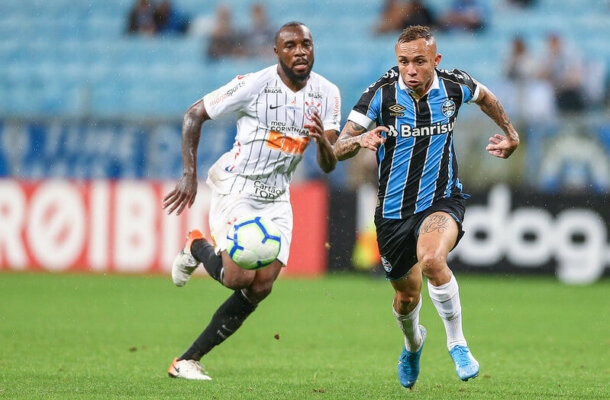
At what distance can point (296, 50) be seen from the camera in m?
7.35

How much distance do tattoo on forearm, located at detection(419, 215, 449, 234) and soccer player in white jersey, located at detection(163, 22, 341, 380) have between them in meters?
0.81

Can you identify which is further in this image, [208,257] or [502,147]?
[208,257]

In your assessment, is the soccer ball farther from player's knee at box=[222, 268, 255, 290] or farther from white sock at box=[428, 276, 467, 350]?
white sock at box=[428, 276, 467, 350]

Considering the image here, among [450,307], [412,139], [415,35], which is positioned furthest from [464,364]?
[415,35]

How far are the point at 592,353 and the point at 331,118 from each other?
318 centimetres

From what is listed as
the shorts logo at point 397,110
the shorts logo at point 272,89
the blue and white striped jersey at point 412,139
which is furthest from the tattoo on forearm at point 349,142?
the shorts logo at point 272,89

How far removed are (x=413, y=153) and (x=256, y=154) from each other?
1171 millimetres

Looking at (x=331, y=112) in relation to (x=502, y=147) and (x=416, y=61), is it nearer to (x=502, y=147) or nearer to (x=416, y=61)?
(x=416, y=61)

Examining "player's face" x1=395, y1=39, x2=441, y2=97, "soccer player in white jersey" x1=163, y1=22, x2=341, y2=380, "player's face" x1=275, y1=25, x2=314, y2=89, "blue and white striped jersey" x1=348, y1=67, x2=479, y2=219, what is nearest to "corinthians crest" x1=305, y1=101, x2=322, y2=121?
"soccer player in white jersey" x1=163, y1=22, x2=341, y2=380

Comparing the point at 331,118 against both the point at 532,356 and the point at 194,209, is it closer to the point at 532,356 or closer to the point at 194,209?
the point at 532,356

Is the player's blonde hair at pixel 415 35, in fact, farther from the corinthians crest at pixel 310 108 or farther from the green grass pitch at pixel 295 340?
the green grass pitch at pixel 295 340

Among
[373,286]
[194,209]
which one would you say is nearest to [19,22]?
[194,209]

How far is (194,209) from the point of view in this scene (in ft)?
50.6

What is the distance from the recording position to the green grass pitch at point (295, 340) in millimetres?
7074
